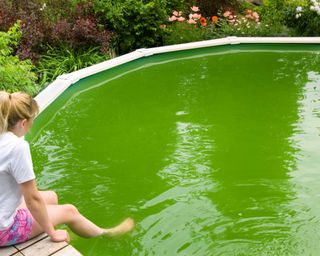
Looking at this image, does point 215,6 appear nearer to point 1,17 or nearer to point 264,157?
point 1,17

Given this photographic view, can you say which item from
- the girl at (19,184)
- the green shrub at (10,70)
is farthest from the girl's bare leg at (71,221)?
the green shrub at (10,70)

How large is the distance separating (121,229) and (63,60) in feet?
16.9

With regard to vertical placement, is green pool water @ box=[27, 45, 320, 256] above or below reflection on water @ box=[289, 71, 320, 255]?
above

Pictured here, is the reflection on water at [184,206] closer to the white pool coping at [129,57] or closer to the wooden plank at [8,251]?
the wooden plank at [8,251]

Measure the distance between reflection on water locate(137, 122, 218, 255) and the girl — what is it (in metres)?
0.91

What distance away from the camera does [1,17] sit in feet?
26.0

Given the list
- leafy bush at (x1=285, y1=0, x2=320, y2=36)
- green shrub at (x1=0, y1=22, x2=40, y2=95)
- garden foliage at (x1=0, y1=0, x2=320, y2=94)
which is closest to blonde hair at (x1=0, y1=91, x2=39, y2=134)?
green shrub at (x1=0, y1=22, x2=40, y2=95)

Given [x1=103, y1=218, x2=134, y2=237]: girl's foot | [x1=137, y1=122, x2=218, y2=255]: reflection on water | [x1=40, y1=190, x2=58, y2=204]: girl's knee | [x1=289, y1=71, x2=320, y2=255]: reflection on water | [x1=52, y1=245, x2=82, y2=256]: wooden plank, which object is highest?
[x1=40, y1=190, x2=58, y2=204]: girl's knee

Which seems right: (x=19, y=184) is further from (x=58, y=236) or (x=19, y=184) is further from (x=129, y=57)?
(x=129, y=57)

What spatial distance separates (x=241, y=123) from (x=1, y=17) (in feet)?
15.8

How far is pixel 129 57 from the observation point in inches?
328

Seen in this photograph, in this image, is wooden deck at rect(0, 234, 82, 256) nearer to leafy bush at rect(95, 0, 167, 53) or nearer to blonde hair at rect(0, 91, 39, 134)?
blonde hair at rect(0, 91, 39, 134)

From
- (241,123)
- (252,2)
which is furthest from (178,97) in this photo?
(252,2)

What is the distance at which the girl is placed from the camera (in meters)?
2.46
